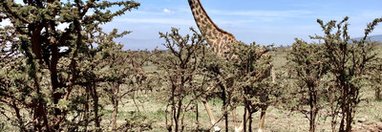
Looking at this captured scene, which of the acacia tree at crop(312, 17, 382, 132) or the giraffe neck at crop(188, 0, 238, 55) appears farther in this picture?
the giraffe neck at crop(188, 0, 238, 55)

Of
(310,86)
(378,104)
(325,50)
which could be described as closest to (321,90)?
(310,86)

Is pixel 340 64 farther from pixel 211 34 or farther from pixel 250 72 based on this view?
pixel 211 34

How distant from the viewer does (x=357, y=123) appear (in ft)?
49.0

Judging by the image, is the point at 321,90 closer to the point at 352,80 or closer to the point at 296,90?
the point at 296,90

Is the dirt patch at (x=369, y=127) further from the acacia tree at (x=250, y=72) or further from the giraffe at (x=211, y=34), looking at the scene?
the acacia tree at (x=250, y=72)

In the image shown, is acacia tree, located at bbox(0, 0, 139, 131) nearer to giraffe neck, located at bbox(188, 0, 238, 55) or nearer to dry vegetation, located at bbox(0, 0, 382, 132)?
dry vegetation, located at bbox(0, 0, 382, 132)

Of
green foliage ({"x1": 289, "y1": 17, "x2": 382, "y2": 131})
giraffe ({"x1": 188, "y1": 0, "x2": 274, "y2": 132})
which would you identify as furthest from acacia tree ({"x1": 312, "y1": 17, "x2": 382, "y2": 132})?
giraffe ({"x1": 188, "y1": 0, "x2": 274, "y2": 132})

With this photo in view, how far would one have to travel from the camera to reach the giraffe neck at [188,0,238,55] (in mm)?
12938

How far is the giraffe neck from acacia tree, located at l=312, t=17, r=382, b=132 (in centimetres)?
376

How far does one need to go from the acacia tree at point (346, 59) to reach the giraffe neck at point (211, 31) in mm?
3758

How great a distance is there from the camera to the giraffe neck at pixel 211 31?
12.9 m

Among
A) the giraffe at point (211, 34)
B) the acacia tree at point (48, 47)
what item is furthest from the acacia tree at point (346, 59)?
the acacia tree at point (48, 47)

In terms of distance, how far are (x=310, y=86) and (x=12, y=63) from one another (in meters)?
7.11

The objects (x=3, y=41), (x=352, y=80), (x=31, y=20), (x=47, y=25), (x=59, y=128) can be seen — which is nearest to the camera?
(x=31, y=20)
